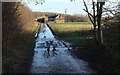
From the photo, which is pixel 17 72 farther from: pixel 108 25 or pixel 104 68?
pixel 108 25

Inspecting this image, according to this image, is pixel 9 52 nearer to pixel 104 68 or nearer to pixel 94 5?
pixel 104 68

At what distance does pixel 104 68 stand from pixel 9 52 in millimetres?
5161

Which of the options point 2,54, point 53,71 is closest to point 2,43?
point 2,54

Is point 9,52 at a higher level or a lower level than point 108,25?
lower

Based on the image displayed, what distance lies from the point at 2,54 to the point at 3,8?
2.27m

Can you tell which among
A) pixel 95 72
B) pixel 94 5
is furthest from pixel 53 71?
pixel 94 5

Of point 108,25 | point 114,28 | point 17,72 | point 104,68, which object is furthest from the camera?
point 108,25

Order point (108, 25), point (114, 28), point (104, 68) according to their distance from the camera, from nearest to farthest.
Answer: point (104, 68), point (114, 28), point (108, 25)

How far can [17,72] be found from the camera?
42.4ft

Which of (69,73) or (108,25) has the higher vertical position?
(108,25)

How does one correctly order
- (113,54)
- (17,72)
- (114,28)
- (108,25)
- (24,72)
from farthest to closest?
(108,25)
(114,28)
(113,54)
(24,72)
(17,72)

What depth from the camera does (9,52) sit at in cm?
1595

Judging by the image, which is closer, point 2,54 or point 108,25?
point 2,54

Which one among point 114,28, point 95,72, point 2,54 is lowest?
point 95,72
